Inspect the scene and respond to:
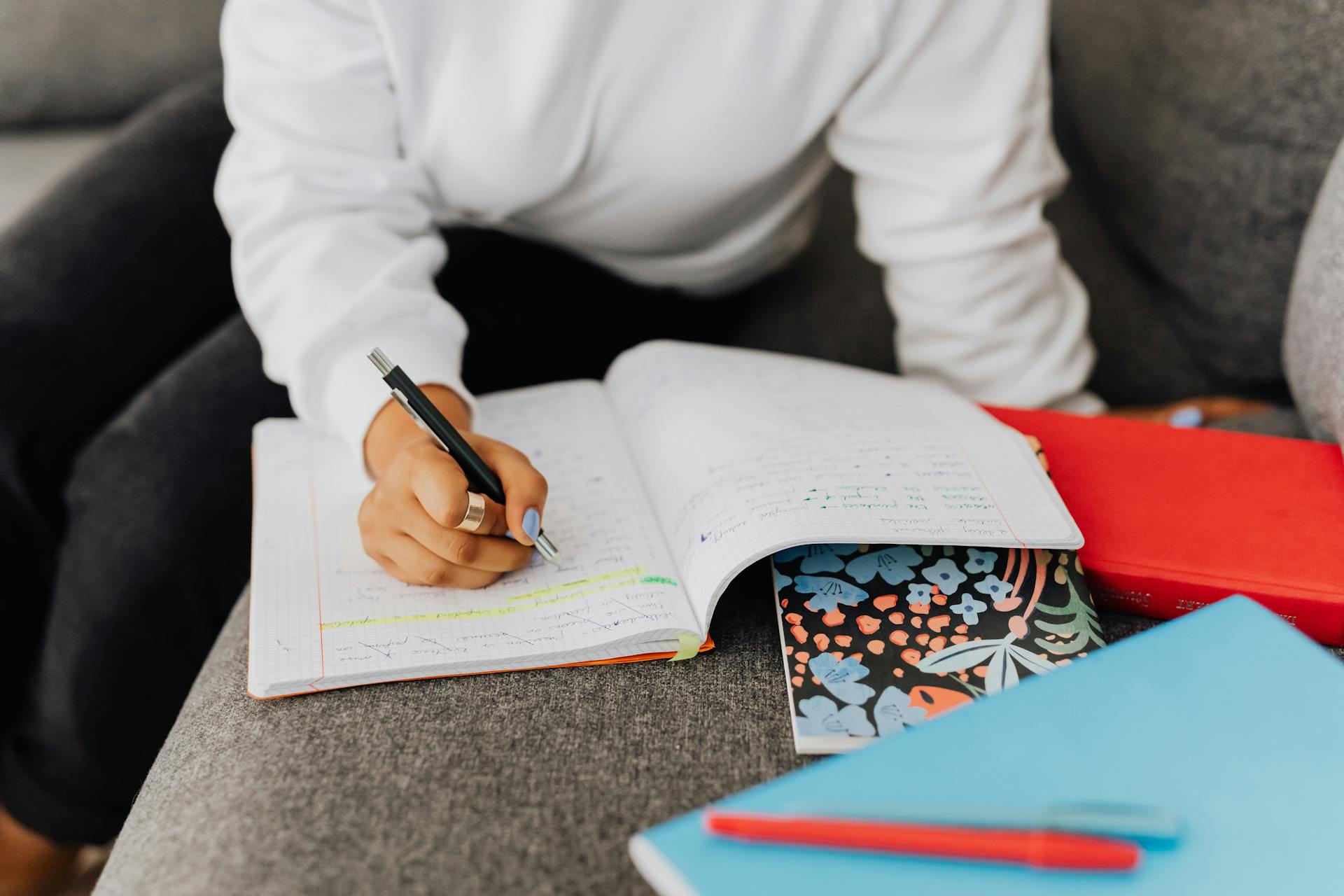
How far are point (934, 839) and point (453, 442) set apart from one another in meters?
0.31

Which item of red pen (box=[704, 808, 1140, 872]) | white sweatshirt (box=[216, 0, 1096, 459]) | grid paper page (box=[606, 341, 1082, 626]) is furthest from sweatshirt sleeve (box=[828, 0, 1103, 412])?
red pen (box=[704, 808, 1140, 872])

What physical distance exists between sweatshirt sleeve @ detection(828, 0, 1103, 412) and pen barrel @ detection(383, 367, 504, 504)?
395mm

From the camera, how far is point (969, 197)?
72cm

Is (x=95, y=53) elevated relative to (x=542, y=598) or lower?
lower

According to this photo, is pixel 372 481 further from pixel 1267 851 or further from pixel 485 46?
pixel 1267 851

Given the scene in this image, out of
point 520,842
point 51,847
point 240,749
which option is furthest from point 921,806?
point 51,847

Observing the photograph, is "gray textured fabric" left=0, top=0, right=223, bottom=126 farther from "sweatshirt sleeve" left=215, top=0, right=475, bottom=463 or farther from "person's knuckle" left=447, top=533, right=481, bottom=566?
"person's knuckle" left=447, top=533, right=481, bottom=566

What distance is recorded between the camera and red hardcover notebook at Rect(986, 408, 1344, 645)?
0.52 meters

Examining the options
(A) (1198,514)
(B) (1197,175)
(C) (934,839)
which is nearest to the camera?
(C) (934,839)

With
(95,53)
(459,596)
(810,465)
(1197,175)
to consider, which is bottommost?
(95,53)

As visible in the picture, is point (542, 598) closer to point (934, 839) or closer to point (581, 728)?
point (581, 728)

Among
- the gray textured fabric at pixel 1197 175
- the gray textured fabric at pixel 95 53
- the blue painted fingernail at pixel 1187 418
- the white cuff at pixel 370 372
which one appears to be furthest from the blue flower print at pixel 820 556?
the gray textured fabric at pixel 95 53

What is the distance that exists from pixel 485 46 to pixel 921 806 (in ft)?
1.82

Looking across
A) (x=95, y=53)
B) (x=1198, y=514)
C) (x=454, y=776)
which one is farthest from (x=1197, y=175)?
(x=95, y=53)
